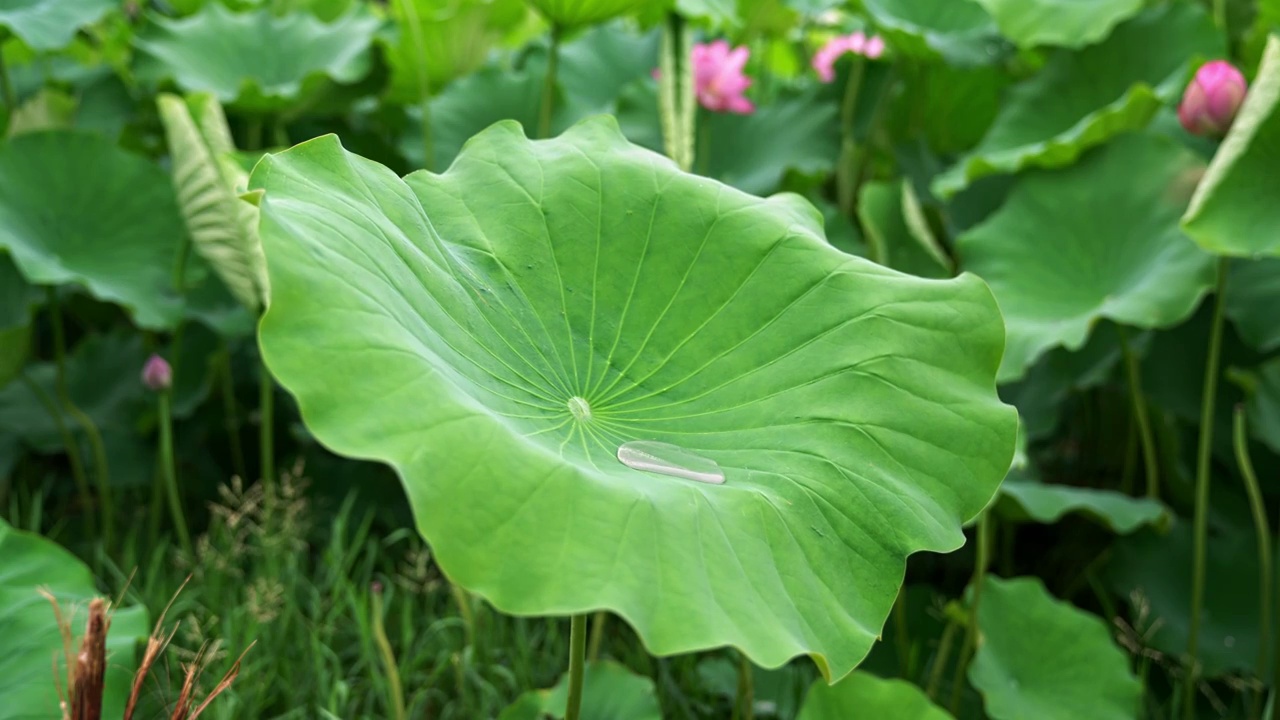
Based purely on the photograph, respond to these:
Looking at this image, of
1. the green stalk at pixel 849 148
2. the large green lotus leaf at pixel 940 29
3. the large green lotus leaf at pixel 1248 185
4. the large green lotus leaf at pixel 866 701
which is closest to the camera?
the large green lotus leaf at pixel 866 701

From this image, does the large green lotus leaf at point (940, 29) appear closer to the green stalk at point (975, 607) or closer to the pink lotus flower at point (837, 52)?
the pink lotus flower at point (837, 52)

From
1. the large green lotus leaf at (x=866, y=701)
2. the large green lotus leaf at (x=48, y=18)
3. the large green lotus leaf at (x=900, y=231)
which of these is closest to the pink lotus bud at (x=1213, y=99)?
the large green lotus leaf at (x=900, y=231)

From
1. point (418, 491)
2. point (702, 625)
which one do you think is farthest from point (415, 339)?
point (702, 625)

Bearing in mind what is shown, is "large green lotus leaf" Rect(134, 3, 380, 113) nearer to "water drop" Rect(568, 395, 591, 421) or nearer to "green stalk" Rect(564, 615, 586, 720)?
"water drop" Rect(568, 395, 591, 421)

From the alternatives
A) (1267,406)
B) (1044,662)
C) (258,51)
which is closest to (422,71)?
(258,51)

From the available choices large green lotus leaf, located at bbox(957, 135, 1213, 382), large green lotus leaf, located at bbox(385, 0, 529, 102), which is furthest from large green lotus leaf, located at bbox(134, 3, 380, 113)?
large green lotus leaf, located at bbox(957, 135, 1213, 382)

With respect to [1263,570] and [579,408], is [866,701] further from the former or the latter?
[1263,570]
